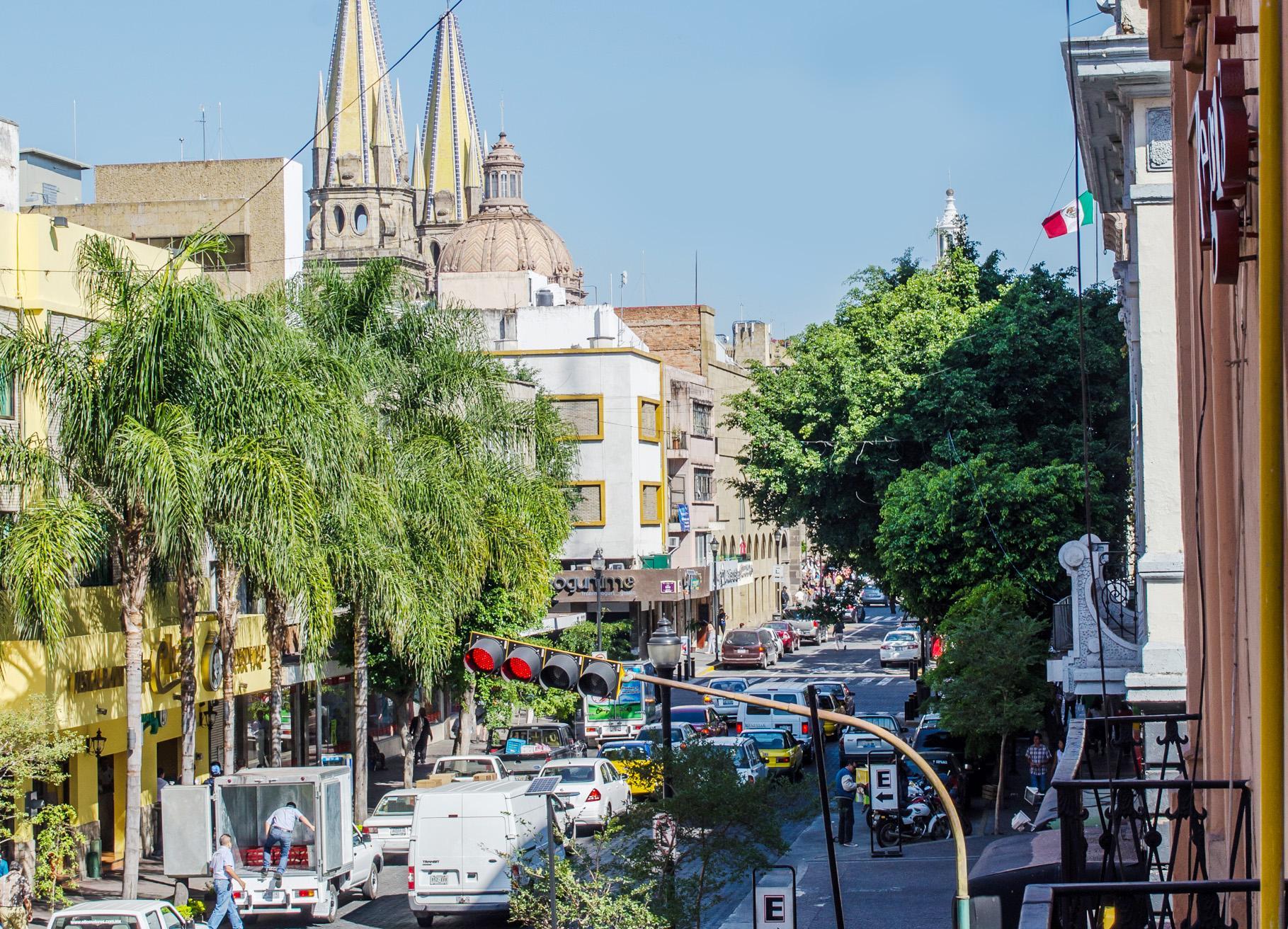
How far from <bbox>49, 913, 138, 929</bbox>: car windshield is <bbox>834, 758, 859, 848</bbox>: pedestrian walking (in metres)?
15.6

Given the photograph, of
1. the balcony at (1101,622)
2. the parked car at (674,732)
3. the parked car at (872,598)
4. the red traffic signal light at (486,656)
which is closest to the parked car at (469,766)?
the parked car at (674,732)

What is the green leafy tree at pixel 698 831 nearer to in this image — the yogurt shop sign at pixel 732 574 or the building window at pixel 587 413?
the building window at pixel 587 413

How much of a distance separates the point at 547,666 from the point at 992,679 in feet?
61.2

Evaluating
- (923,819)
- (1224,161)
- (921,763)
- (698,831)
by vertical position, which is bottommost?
(923,819)

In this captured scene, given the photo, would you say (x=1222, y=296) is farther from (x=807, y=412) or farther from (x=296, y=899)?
(x=807, y=412)

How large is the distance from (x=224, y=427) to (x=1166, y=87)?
42.7 ft

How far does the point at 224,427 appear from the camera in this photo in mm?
23625

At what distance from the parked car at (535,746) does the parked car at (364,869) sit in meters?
10.8

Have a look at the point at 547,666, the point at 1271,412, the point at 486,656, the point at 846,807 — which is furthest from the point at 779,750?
the point at 1271,412

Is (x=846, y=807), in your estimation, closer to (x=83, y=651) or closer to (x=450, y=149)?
(x=83, y=651)

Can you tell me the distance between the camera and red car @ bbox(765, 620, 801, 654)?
75.6m

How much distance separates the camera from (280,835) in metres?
24.0

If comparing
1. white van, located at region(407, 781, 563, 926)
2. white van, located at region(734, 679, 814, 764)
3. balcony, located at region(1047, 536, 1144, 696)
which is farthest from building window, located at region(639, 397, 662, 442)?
balcony, located at region(1047, 536, 1144, 696)

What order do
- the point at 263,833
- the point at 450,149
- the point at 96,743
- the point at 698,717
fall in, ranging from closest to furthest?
the point at 263,833 < the point at 96,743 < the point at 698,717 < the point at 450,149
